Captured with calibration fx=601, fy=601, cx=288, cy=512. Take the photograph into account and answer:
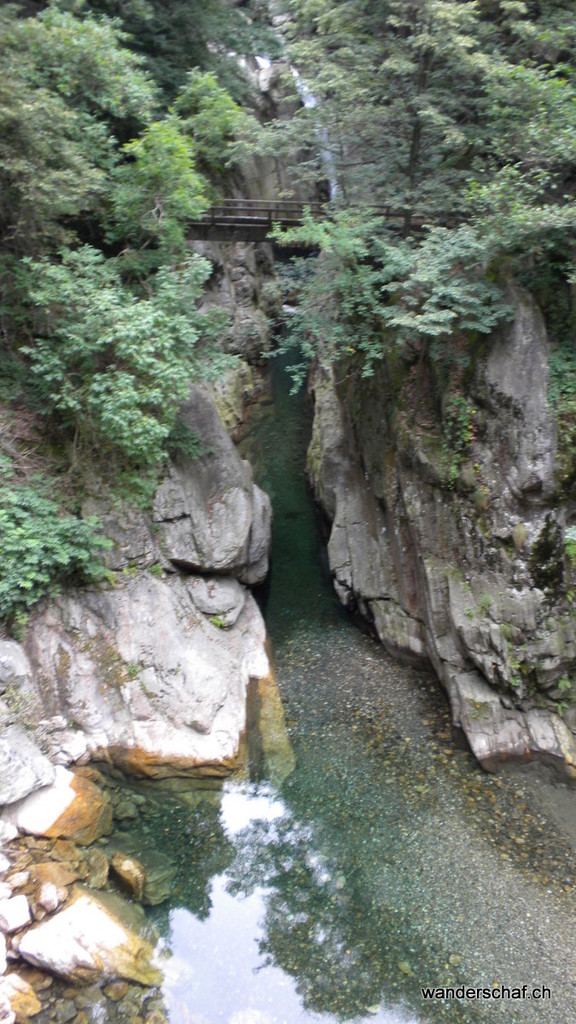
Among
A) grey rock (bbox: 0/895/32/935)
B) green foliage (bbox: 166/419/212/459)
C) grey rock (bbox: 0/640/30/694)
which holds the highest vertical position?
green foliage (bbox: 166/419/212/459)

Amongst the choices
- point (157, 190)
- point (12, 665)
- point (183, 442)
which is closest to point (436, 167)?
point (157, 190)

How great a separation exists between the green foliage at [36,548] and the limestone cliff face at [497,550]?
5.79 m

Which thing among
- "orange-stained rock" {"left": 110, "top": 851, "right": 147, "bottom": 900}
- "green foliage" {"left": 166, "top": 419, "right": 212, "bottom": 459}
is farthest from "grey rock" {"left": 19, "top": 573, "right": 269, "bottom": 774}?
"green foliage" {"left": 166, "top": 419, "right": 212, "bottom": 459}

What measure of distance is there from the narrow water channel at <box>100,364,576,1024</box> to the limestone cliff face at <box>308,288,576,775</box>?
814mm

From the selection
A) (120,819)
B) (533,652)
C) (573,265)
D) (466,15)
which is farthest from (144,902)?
(466,15)

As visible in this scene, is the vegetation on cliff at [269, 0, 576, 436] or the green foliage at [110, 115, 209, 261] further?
the green foliage at [110, 115, 209, 261]

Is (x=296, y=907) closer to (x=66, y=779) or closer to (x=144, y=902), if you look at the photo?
(x=144, y=902)

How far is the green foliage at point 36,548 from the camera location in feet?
28.5

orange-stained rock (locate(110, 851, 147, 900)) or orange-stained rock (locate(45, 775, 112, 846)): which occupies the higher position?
orange-stained rock (locate(45, 775, 112, 846))

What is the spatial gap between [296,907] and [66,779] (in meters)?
3.61

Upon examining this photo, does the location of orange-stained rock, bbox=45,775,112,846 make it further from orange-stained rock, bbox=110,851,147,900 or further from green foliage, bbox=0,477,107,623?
green foliage, bbox=0,477,107,623

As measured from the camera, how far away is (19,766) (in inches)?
312

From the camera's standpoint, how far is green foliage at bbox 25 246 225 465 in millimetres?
9375

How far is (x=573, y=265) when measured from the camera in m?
8.96
